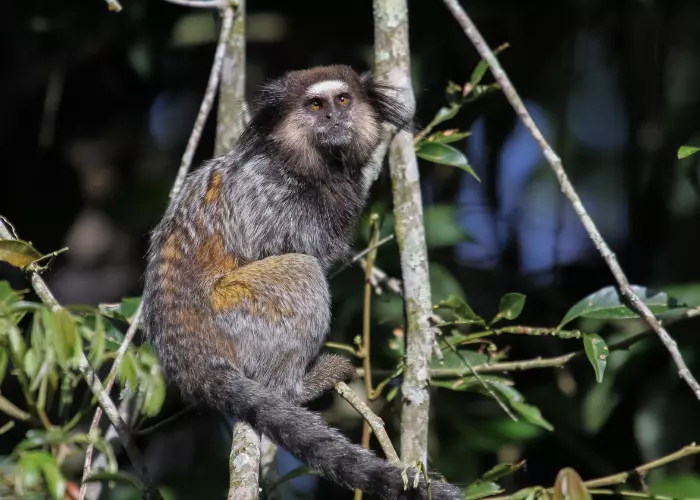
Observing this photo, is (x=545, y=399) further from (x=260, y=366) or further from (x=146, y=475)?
(x=146, y=475)

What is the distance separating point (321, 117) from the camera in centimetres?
409

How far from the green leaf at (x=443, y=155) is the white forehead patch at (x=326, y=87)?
51 centimetres

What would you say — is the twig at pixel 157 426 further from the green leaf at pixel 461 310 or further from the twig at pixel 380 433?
the green leaf at pixel 461 310

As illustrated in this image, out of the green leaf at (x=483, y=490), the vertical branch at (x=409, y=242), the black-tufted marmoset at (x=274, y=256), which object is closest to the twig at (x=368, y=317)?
the black-tufted marmoset at (x=274, y=256)

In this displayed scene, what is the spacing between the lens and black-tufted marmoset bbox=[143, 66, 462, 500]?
3410mm

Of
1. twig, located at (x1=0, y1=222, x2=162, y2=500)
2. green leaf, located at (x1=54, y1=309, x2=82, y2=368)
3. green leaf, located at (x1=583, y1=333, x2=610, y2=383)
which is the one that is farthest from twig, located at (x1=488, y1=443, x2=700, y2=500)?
green leaf, located at (x1=54, y1=309, x2=82, y2=368)

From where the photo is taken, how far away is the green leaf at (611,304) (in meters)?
3.48

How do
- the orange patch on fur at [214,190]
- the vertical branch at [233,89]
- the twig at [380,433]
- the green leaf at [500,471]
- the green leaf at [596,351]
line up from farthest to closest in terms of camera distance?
1. the vertical branch at [233,89]
2. the orange patch on fur at [214,190]
3. the green leaf at [500,471]
4. the green leaf at [596,351]
5. the twig at [380,433]

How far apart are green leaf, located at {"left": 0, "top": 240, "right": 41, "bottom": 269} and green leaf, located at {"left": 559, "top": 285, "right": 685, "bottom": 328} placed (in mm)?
1943

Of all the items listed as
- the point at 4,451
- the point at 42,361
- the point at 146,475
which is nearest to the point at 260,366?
the point at 146,475

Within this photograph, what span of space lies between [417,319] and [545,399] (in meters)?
A: 1.79

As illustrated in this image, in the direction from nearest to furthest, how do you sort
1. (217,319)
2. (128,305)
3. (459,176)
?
(217,319) < (128,305) < (459,176)

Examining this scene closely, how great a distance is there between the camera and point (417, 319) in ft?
11.0

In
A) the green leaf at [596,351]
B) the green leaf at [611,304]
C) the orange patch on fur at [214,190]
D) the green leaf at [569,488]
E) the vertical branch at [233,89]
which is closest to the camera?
the green leaf at [569,488]
